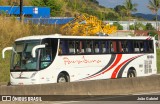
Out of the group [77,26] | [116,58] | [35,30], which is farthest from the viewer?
[77,26]

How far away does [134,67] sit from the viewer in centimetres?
3231

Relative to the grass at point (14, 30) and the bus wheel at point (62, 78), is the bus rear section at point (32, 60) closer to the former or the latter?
the bus wheel at point (62, 78)

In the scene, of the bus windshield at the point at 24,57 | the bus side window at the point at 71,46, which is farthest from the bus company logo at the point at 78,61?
the bus windshield at the point at 24,57

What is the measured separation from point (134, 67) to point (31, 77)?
9.08 metres

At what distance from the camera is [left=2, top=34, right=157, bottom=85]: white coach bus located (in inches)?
1014

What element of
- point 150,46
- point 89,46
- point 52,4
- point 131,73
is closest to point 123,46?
point 131,73

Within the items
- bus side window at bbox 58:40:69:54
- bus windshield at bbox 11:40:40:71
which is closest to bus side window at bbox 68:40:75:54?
bus side window at bbox 58:40:69:54

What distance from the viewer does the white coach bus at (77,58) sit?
84.5 feet

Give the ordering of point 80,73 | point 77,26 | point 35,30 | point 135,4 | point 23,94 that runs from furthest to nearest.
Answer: point 135,4
point 77,26
point 35,30
point 80,73
point 23,94

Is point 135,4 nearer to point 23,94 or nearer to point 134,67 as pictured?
point 134,67

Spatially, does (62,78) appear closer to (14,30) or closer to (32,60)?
(32,60)

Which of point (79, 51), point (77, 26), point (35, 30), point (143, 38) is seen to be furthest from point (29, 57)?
point (77, 26)

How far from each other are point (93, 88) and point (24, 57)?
20.2ft

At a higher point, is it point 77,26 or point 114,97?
point 77,26
